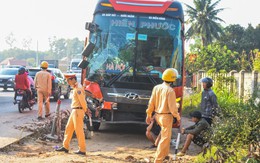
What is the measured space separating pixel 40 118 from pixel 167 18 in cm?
519

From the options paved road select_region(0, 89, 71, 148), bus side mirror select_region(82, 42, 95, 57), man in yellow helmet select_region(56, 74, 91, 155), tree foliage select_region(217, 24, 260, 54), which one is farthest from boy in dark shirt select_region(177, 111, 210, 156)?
tree foliage select_region(217, 24, 260, 54)

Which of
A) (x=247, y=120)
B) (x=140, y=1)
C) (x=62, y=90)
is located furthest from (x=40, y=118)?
(x=62, y=90)

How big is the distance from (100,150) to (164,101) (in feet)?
8.91

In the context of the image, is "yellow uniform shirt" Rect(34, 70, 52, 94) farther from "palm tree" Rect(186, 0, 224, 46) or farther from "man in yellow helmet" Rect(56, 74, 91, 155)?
"palm tree" Rect(186, 0, 224, 46)

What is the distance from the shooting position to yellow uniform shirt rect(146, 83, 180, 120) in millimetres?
7996

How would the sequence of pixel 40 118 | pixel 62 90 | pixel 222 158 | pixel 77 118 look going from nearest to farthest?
pixel 222 158 → pixel 77 118 → pixel 40 118 → pixel 62 90

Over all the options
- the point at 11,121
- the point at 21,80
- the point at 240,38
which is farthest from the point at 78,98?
the point at 240,38

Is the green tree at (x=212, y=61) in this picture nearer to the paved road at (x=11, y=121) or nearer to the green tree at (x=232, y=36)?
the green tree at (x=232, y=36)

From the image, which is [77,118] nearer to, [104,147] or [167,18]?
[104,147]

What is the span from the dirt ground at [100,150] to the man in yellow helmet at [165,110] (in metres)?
1.07

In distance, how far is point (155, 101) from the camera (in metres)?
8.29

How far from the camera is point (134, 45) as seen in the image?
1169 centimetres

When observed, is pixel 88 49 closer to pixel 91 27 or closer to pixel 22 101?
pixel 91 27

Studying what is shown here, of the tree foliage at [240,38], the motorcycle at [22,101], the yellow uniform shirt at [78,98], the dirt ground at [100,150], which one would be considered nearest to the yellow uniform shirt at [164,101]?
the dirt ground at [100,150]
